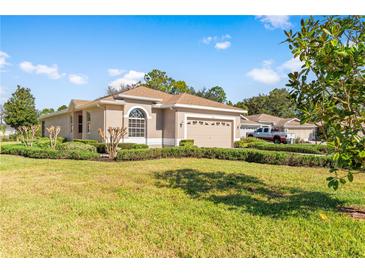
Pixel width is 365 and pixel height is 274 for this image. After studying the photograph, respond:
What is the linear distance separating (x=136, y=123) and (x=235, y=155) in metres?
9.21

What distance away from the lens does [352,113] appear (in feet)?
13.7

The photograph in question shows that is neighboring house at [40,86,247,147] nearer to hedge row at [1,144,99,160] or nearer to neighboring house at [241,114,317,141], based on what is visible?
hedge row at [1,144,99,160]

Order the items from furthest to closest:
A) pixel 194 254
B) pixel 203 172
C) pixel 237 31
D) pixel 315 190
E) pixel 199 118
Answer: pixel 199 118
pixel 203 172
pixel 237 31
pixel 315 190
pixel 194 254

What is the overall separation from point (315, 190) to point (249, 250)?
4.46m

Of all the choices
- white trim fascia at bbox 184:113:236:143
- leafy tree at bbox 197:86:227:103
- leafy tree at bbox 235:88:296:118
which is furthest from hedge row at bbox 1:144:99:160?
leafy tree at bbox 197:86:227:103

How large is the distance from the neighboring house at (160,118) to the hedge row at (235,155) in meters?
5.76

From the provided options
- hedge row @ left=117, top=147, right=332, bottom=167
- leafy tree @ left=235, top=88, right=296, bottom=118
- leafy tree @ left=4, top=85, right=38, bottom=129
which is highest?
leafy tree @ left=235, top=88, right=296, bottom=118

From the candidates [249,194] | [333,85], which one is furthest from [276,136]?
[333,85]

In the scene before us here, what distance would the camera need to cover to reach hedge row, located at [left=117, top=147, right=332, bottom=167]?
11.5 meters

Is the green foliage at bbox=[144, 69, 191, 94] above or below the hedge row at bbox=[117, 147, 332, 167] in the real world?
above

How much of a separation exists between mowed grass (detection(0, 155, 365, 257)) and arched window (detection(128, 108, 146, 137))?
11.4 meters

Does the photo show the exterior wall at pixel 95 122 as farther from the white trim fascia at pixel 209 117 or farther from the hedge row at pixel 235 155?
the hedge row at pixel 235 155
